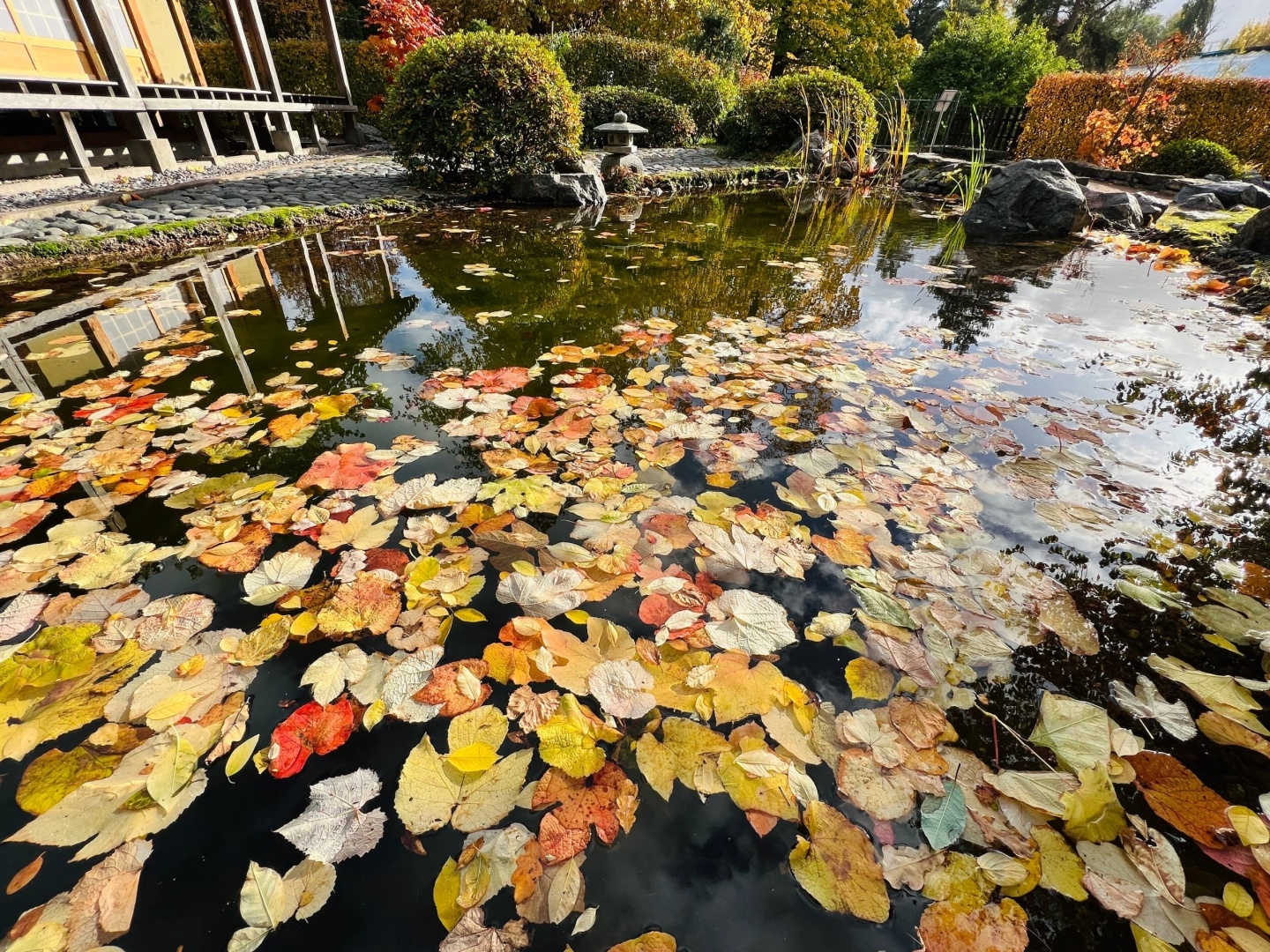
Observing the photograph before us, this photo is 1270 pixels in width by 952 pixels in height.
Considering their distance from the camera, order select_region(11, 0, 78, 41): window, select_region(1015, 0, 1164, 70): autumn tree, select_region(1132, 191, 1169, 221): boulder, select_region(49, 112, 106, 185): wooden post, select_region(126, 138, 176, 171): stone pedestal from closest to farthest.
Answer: select_region(49, 112, 106, 185): wooden post
select_region(11, 0, 78, 41): window
select_region(126, 138, 176, 171): stone pedestal
select_region(1132, 191, 1169, 221): boulder
select_region(1015, 0, 1164, 70): autumn tree

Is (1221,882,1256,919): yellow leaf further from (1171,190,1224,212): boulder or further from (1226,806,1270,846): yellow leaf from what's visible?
(1171,190,1224,212): boulder

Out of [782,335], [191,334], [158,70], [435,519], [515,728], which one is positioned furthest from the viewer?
[158,70]

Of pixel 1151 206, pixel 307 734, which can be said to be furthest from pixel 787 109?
pixel 307 734

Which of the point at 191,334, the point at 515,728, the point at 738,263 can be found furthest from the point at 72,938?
the point at 738,263

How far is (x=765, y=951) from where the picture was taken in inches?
34.7

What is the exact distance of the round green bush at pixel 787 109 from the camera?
10.5 meters

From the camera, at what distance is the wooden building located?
220 inches

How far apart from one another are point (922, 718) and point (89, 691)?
183 centimetres

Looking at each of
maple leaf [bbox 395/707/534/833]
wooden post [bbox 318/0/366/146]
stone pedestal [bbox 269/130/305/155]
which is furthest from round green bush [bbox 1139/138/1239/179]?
stone pedestal [bbox 269/130/305/155]

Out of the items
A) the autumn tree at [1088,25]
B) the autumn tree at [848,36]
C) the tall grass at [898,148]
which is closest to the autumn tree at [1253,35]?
the autumn tree at [1088,25]

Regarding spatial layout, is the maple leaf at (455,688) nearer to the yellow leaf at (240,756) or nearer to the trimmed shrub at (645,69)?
the yellow leaf at (240,756)

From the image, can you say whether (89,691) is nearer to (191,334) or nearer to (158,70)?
(191,334)

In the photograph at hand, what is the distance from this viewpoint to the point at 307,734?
1.13 m

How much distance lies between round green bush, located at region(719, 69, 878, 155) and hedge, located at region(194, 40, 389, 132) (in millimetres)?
7590
